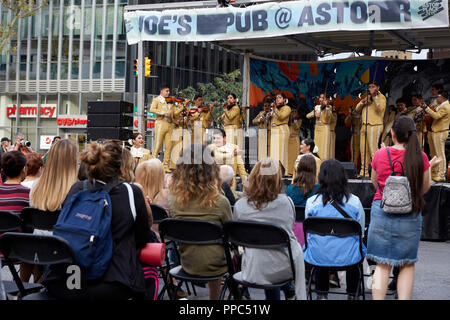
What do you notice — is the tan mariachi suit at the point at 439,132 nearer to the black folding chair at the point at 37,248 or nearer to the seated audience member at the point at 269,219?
the seated audience member at the point at 269,219

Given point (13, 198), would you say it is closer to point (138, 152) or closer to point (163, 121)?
point (138, 152)

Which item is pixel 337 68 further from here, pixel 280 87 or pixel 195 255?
pixel 195 255

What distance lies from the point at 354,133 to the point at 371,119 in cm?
105

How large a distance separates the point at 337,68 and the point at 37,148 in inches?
1053

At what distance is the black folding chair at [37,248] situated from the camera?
3354 millimetres

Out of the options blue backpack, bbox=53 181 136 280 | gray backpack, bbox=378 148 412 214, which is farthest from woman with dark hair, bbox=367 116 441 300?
blue backpack, bbox=53 181 136 280

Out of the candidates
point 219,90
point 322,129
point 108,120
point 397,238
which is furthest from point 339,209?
point 219,90

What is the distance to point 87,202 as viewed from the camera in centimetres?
338

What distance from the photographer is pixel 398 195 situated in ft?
15.2

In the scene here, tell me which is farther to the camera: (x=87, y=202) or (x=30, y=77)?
(x=30, y=77)

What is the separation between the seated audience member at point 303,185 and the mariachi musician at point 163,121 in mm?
8019

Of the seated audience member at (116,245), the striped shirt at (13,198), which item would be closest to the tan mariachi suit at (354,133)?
the striped shirt at (13,198)

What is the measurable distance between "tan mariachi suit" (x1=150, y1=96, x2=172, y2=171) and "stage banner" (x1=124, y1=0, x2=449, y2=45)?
3.64 metres

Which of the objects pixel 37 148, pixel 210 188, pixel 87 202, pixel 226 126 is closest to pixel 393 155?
pixel 210 188
